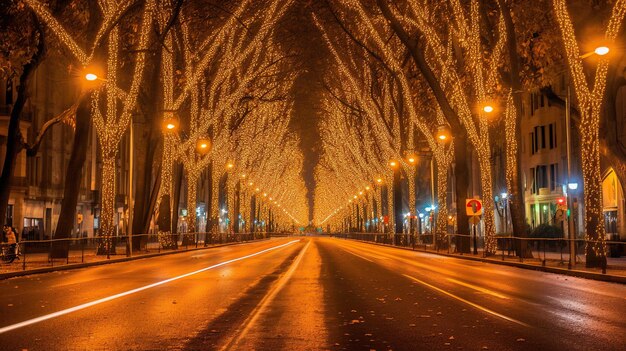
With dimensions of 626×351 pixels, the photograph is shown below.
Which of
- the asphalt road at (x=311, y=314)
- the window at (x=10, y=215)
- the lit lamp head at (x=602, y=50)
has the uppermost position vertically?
the lit lamp head at (x=602, y=50)

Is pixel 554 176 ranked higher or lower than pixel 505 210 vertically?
higher

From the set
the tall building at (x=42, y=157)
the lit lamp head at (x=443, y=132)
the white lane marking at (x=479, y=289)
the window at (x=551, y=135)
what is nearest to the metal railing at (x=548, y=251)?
the white lane marking at (x=479, y=289)

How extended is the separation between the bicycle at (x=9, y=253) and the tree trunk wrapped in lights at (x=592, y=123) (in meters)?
20.4

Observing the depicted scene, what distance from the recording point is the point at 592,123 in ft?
80.3

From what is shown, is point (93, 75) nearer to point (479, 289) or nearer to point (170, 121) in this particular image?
point (170, 121)

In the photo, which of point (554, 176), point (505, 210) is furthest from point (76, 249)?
point (505, 210)

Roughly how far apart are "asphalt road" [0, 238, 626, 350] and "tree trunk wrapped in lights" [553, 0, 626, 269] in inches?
152

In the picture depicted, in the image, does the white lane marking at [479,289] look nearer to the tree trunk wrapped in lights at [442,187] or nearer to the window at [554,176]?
the tree trunk wrapped in lights at [442,187]

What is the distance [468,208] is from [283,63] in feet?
79.8

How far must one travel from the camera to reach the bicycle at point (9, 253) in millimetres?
27125

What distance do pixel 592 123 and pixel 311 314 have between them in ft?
51.8

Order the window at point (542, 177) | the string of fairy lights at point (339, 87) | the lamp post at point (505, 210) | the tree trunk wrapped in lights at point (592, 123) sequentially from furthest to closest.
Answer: the lamp post at point (505, 210) → the window at point (542, 177) → the string of fairy lights at point (339, 87) → the tree trunk wrapped in lights at point (592, 123)

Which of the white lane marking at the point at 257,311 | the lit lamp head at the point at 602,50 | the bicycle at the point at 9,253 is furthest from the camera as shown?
the bicycle at the point at 9,253

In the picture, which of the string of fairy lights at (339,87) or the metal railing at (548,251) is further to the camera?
the string of fairy lights at (339,87)
